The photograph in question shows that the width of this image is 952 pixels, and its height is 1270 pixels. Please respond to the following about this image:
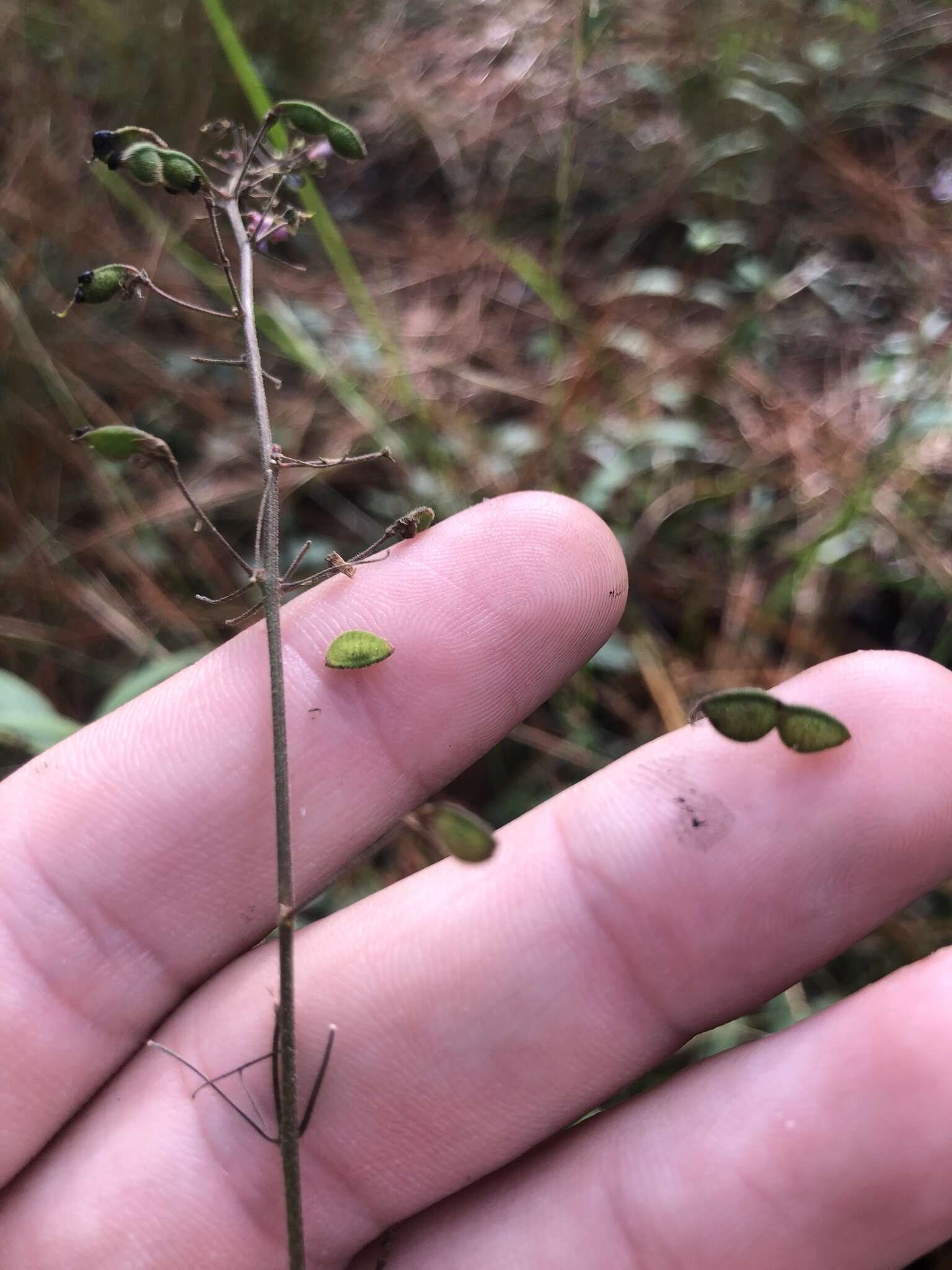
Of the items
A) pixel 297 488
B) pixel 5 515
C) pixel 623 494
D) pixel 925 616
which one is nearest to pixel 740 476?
pixel 623 494

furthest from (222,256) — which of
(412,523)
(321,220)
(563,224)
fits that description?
(563,224)

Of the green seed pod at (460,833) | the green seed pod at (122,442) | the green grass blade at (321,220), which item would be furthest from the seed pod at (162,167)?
the green seed pod at (460,833)

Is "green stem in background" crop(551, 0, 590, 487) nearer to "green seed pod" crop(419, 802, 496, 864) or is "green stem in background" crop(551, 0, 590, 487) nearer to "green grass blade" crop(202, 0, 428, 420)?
"green grass blade" crop(202, 0, 428, 420)

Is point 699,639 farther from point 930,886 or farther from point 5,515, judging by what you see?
point 5,515

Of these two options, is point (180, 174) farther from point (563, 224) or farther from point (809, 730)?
point (809, 730)

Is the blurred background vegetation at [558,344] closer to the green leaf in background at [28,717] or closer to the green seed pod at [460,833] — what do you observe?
the green leaf in background at [28,717]

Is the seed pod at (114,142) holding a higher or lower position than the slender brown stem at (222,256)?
higher

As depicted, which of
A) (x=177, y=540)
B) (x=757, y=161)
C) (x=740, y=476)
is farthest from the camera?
(x=757, y=161)
